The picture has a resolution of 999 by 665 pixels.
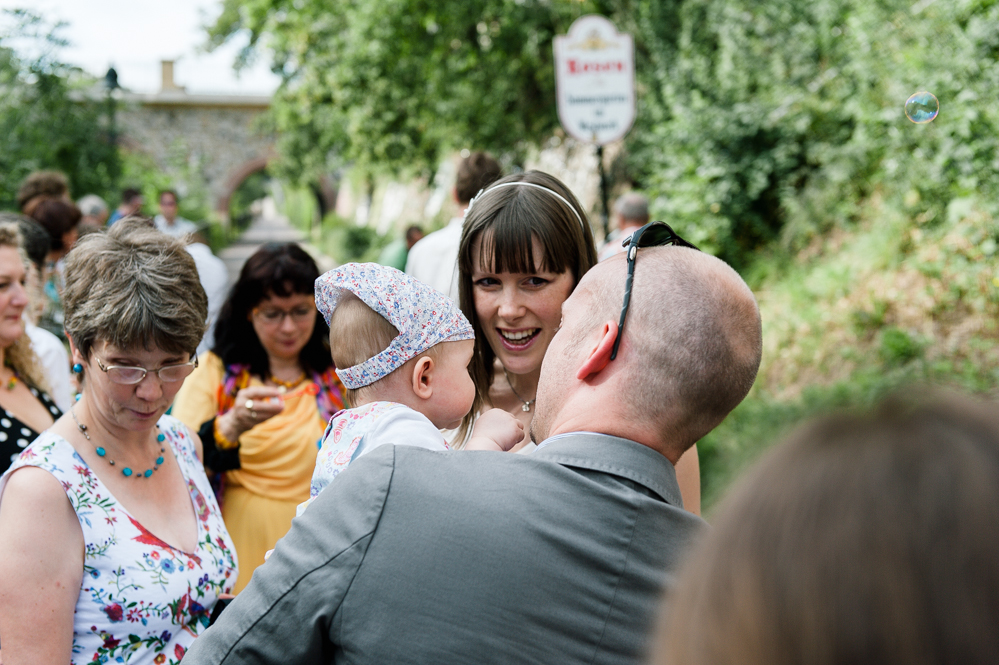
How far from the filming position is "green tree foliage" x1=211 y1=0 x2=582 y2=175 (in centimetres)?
1028

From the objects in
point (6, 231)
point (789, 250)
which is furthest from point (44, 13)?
point (789, 250)

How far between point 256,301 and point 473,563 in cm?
245

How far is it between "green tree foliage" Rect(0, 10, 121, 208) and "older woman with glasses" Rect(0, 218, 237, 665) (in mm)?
7530

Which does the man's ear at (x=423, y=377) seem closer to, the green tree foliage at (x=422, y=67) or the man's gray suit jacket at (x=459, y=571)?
the man's gray suit jacket at (x=459, y=571)

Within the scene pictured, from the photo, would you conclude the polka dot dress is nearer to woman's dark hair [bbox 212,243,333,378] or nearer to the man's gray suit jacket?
woman's dark hair [bbox 212,243,333,378]

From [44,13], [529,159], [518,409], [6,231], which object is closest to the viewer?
[518,409]

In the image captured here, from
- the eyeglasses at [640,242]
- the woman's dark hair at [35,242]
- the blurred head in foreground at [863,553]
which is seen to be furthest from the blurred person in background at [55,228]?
the blurred head in foreground at [863,553]

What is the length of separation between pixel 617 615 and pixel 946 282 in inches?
253

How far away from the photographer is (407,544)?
3.69 feet

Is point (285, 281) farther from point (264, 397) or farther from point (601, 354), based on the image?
point (601, 354)

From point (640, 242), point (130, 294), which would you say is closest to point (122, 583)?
point (130, 294)

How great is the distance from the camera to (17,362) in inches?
115

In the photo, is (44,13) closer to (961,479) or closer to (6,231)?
(6,231)

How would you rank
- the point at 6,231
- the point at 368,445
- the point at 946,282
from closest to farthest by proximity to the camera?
the point at 368,445, the point at 6,231, the point at 946,282
